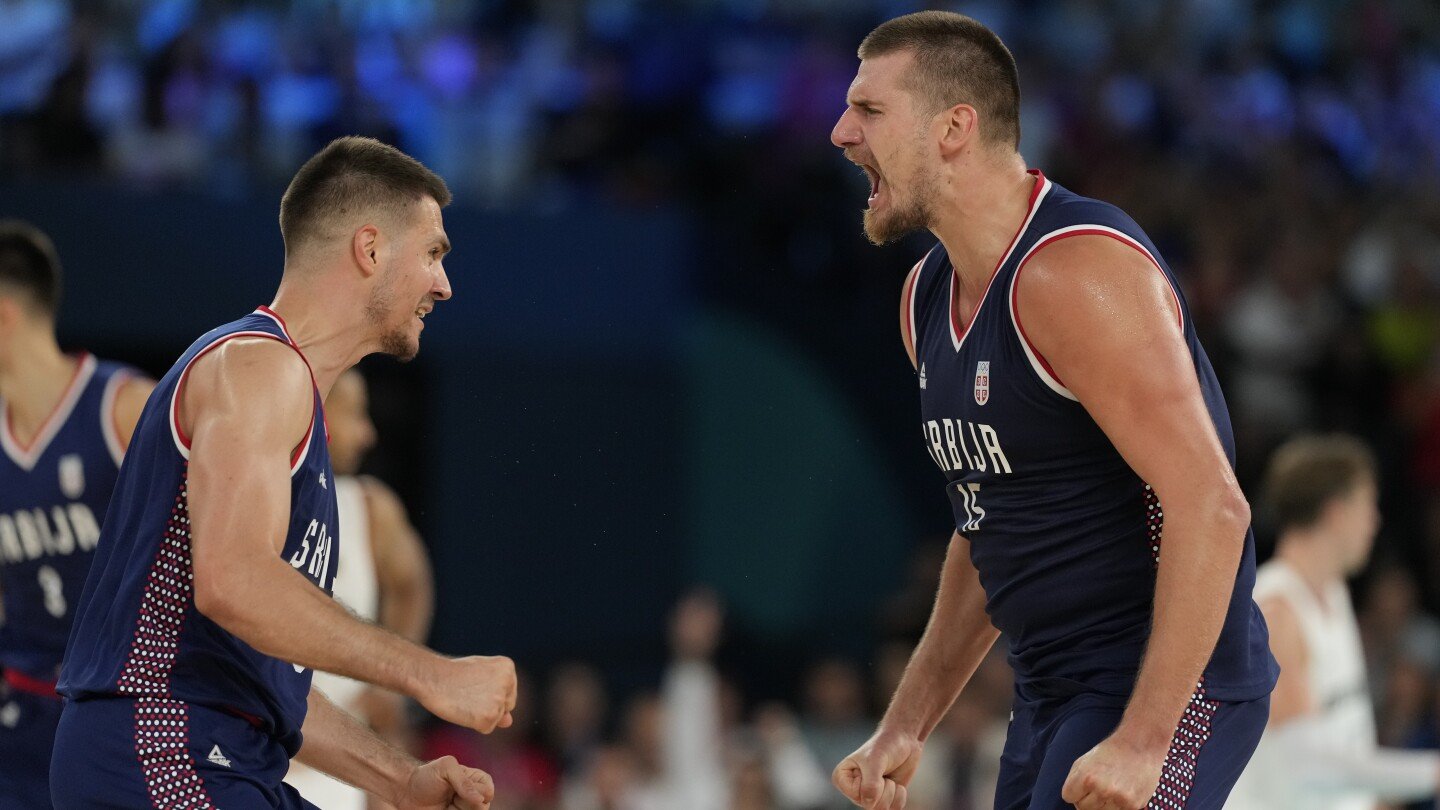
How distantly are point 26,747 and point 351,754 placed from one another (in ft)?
5.56

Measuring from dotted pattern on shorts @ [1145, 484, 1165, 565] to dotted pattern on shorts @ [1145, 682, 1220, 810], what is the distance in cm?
33

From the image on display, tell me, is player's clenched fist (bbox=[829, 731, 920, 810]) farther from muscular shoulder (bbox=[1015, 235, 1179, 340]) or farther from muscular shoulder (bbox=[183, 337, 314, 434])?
muscular shoulder (bbox=[183, 337, 314, 434])

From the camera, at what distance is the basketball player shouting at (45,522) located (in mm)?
5496

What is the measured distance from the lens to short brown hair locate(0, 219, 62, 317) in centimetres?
593

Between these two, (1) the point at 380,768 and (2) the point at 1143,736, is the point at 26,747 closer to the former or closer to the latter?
(1) the point at 380,768

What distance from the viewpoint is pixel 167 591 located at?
389 centimetres

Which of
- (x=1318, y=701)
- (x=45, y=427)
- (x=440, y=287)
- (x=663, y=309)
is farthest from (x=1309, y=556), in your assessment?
(x=663, y=309)

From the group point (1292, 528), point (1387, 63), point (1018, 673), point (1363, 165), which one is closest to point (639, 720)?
point (1292, 528)

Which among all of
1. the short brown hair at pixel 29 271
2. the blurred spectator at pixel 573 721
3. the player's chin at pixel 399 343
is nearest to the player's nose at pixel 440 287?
the player's chin at pixel 399 343

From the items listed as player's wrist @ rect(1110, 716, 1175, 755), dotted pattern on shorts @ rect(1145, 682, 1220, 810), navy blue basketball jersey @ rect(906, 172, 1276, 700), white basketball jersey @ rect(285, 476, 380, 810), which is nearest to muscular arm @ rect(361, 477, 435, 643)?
white basketball jersey @ rect(285, 476, 380, 810)

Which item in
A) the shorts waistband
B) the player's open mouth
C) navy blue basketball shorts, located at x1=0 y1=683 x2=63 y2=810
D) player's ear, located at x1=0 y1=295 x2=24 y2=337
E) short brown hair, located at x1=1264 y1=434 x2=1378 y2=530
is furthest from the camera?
short brown hair, located at x1=1264 y1=434 x2=1378 y2=530

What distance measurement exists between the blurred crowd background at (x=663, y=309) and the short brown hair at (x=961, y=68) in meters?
6.86

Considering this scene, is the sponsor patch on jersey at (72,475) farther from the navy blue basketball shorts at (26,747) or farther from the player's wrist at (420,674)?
the player's wrist at (420,674)

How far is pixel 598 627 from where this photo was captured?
12828mm
